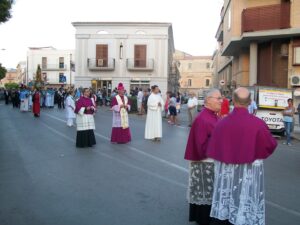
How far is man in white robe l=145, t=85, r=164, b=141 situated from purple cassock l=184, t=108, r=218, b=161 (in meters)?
9.43

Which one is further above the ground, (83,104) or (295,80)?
(295,80)

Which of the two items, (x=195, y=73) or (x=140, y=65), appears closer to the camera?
(x=140, y=65)

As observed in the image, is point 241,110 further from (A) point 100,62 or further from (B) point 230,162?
(A) point 100,62

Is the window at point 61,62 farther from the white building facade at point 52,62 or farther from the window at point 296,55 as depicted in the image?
the window at point 296,55

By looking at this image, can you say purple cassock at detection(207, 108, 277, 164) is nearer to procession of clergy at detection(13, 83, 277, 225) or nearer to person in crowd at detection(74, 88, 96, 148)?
procession of clergy at detection(13, 83, 277, 225)

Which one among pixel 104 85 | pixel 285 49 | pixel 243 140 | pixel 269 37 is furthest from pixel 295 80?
pixel 104 85

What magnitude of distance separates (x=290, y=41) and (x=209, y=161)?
23.0 m

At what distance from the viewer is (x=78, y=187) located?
25.8ft

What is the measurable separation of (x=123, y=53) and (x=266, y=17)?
2588 cm

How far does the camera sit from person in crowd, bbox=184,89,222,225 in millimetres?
5410

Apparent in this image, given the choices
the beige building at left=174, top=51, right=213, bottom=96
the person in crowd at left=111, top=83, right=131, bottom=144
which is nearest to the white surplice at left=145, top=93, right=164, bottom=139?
the person in crowd at left=111, top=83, right=131, bottom=144

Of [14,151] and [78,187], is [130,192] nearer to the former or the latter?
[78,187]

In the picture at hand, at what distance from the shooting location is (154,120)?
15.1 meters

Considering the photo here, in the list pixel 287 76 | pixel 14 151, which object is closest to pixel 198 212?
pixel 14 151
